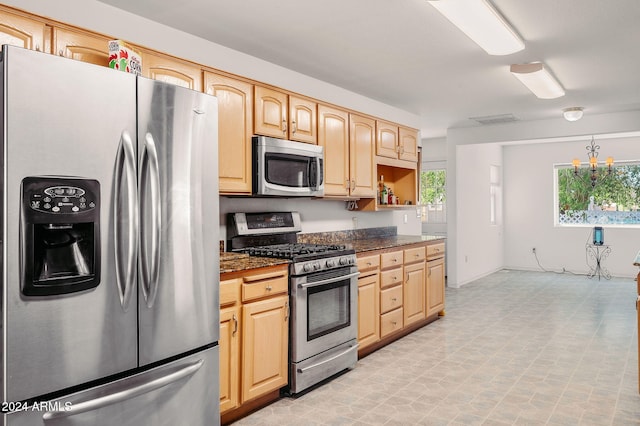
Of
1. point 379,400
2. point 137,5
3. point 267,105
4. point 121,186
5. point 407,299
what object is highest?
point 137,5

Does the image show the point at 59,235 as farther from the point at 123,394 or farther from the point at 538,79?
the point at 538,79

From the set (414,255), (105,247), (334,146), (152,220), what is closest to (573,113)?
(414,255)

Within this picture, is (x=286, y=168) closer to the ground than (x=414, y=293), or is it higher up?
higher up

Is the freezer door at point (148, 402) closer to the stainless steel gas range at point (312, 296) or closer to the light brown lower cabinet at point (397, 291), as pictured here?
the stainless steel gas range at point (312, 296)

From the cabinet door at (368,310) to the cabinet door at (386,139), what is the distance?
1463 mm

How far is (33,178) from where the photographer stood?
161 cm

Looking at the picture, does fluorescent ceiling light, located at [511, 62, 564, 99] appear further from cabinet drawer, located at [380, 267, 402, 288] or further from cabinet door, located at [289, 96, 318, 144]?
cabinet drawer, located at [380, 267, 402, 288]

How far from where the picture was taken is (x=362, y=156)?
4.50m

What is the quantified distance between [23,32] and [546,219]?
875 cm

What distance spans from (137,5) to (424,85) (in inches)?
113

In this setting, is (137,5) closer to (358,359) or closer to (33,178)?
(33,178)

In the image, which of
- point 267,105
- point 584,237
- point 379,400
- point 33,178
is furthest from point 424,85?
point 584,237

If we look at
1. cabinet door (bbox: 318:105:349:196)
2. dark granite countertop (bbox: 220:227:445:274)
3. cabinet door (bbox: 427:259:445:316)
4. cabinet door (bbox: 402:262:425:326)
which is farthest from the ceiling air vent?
cabinet door (bbox: 318:105:349:196)

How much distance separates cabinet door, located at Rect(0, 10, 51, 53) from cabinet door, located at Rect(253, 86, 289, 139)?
140cm
